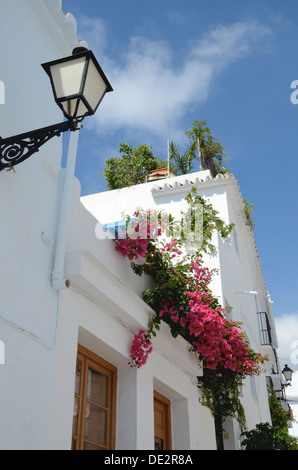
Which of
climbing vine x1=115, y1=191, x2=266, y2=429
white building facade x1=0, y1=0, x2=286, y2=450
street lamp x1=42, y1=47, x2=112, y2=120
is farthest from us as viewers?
climbing vine x1=115, y1=191, x2=266, y2=429

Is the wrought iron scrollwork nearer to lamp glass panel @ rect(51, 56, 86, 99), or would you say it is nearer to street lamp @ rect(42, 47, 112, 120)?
street lamp @ rect(42, 47, 112, 120)

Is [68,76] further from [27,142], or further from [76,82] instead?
[27,142]

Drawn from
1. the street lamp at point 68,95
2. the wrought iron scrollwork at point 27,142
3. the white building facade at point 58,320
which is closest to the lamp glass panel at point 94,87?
the street lamp at point 68,95

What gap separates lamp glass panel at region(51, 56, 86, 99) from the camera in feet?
12.1

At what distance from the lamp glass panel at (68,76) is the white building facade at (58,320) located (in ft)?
2.44

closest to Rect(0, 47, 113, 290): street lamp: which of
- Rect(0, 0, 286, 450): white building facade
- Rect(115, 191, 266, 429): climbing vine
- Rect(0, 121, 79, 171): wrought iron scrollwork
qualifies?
Rect(0, 121, 79, 171): wrought iron scrollwork

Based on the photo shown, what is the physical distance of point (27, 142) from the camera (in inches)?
146

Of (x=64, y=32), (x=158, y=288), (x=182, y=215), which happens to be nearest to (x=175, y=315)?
(x=158, y=288)

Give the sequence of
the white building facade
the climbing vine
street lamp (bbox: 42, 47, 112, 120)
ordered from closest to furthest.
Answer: street lamp (bbox: 42, 47, 112, 120)
the white building facade
the climbing vine

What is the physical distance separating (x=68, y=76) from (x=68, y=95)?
154 millimetres

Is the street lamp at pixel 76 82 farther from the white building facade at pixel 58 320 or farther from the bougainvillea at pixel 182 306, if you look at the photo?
the bougainvillea at pixel 182 306

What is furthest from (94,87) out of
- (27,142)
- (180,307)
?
(180,307)

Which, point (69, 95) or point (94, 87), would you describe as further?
point (94, 87)

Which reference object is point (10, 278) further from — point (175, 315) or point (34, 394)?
point (175, 315)
